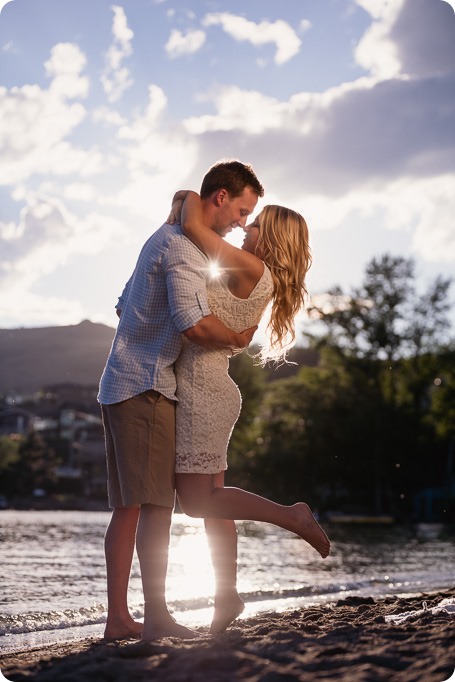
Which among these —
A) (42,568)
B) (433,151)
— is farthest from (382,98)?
(42,568)

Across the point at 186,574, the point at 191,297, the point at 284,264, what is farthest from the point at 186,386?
the point at 186,574

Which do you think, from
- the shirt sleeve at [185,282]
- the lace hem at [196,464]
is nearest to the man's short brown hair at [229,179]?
the shirt sleeve at [185,282]

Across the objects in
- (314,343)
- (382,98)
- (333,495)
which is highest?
(314,343)

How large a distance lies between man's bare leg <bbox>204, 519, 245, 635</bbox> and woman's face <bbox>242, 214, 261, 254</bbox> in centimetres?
98

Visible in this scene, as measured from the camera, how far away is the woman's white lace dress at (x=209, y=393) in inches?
125

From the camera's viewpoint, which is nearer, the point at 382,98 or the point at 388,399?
the point at 382,98

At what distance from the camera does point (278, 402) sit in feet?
126

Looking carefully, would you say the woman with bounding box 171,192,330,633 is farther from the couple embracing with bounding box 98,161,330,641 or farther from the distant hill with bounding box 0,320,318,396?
the distant hill with bounding box 0,320,318,396

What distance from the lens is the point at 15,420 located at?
55.2m

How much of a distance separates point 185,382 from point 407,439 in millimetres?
33582

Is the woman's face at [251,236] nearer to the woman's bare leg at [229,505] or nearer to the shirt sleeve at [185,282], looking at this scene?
the shirt sleeve at [185,282]

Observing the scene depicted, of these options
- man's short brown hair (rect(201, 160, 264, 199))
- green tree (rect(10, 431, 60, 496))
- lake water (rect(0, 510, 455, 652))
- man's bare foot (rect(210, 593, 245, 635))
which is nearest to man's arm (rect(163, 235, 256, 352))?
man's short brown hair (rect(201, 160, 264, 199))

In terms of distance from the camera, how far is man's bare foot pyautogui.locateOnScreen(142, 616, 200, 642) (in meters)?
3.02

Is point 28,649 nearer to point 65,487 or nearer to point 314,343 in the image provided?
point 314,343
